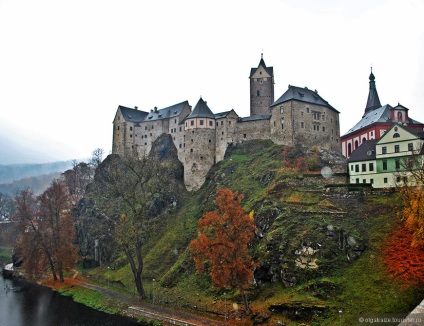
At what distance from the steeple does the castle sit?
14.0 m

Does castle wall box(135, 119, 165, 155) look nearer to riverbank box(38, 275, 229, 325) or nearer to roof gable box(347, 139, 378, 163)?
riverbank box(38, 275, 229, 325)

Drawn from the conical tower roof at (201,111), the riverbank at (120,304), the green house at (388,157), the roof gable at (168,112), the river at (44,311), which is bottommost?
the river at (44,311)

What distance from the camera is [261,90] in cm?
7581

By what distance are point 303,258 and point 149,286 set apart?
71.3ft

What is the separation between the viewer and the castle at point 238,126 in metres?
62.4

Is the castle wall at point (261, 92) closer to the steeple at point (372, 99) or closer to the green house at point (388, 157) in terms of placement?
the steeple at point (372, 99)

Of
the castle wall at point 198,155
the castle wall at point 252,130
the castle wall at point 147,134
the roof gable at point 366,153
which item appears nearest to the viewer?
the roof gable at point 366,153

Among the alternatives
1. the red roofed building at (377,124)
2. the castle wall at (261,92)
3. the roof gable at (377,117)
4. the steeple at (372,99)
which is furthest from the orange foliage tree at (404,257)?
the steeple at (372,99)

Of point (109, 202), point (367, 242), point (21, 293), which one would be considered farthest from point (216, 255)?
point (109, 202)

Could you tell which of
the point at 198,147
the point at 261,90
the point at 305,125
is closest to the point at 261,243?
the point at 305,125

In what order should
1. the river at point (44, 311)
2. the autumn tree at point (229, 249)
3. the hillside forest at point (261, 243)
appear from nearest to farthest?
the hillside forest at point (261, 243) → the autumn tree at point (229, 249) → the river at point (44, 311)

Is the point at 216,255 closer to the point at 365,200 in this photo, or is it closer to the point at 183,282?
the point at 183,282

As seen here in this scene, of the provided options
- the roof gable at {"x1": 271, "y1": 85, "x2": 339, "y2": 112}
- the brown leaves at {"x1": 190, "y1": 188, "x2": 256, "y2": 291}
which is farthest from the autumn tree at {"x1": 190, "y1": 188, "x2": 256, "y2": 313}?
the roof gable at {"x1": 271, "y1": 85, "x2": 339, "y2": 112}

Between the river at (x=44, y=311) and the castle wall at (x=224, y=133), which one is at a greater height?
the castle wall at (x=224, y=133)
